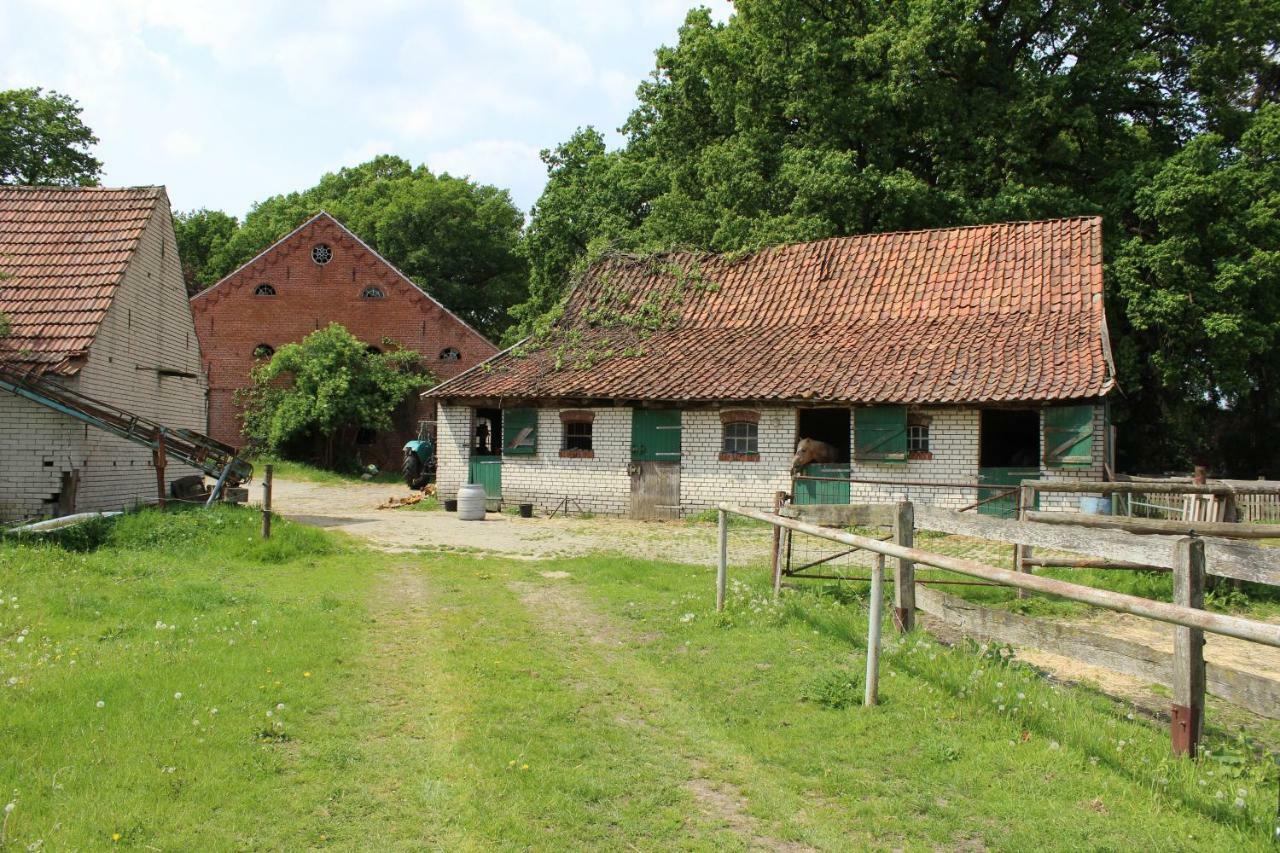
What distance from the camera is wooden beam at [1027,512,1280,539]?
840cm

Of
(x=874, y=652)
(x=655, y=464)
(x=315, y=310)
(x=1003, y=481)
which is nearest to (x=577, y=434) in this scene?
(x=655, y=464)

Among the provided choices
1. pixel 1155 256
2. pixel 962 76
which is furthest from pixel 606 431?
pixel 962 76

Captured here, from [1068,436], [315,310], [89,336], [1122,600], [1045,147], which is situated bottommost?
[1122,600]

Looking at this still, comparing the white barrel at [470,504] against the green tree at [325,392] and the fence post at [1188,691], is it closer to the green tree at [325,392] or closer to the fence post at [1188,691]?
the green tree at [325,392]

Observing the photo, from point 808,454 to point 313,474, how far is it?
18.4 m

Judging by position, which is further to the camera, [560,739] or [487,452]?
[487,452]

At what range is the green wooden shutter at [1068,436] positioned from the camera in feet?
52.2

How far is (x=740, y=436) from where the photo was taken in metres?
18.9

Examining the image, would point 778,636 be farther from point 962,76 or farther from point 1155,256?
point 962,76

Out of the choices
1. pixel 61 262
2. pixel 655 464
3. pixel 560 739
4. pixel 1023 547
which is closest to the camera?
pixel 560 739

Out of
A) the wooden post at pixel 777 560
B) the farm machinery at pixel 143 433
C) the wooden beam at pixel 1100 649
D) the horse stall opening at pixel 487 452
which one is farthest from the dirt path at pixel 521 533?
the wooden beam at pixel 1100 649

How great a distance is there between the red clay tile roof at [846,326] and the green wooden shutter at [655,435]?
71 centimetres

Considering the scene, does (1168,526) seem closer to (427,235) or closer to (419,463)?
(419,463)

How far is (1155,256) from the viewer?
2159 cm
